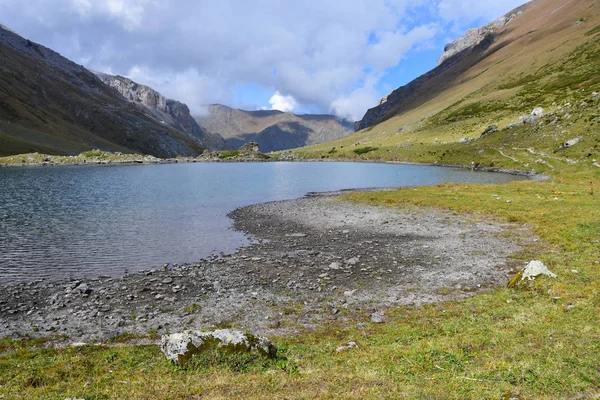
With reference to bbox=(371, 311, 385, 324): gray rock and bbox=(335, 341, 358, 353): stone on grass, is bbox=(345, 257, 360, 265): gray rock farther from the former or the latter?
bbox=(335, 341, 358, 353): stone on grass

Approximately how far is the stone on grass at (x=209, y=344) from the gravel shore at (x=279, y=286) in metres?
3.50

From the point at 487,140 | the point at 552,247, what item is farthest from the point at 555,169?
the point at 552,247

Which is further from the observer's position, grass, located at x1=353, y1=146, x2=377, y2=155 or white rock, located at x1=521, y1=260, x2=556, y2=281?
grass, located at x1=353, y1=146, x2=377, y2=155

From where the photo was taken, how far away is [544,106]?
138125 millimetres

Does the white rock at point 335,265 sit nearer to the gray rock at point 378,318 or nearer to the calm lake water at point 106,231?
the gray rock at point 378,318

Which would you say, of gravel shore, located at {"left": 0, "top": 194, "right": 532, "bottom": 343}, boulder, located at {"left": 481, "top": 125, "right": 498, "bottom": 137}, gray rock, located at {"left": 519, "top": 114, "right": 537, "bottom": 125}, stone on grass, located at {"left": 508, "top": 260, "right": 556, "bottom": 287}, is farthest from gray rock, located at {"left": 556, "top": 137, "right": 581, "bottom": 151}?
stone on grass, located at {"left": 508, "top": 260, "right": 556, "bottom": 287}

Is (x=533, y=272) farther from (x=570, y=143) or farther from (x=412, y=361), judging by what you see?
(x=570, y=143)

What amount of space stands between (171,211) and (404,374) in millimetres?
43843

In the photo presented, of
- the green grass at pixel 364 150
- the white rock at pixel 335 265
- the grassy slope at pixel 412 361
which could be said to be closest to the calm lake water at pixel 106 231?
the white rock at pixel 335 265

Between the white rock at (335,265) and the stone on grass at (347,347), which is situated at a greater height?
the stone on grass at (347,347)

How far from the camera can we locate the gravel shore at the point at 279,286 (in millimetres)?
16734

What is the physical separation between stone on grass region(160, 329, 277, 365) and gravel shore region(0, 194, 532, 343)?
A: 3.50 m

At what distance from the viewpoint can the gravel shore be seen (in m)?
16.7

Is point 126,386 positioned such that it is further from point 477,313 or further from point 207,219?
point 207,219
